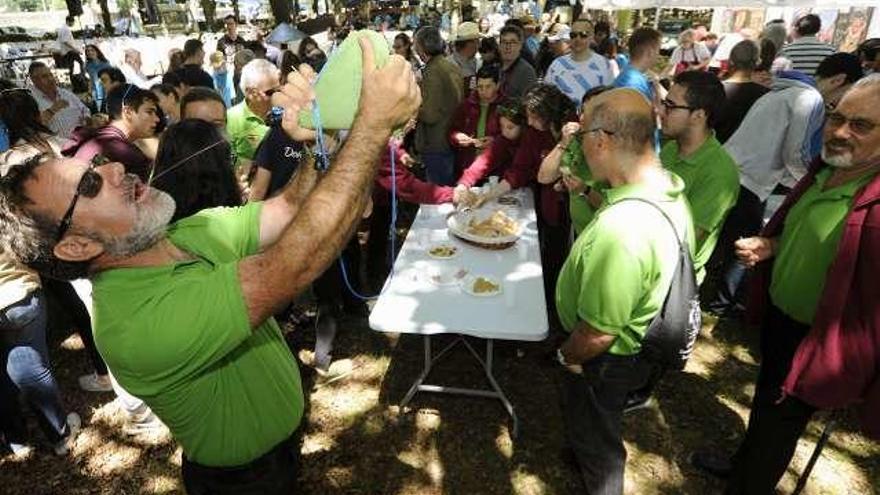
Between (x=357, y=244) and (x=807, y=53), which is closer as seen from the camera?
(x=357, y=244)

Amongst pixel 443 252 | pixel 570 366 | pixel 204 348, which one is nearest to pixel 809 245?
pixel 570 366

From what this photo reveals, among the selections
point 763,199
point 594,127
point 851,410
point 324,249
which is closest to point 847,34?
point 763,199

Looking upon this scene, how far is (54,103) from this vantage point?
20.1 ft

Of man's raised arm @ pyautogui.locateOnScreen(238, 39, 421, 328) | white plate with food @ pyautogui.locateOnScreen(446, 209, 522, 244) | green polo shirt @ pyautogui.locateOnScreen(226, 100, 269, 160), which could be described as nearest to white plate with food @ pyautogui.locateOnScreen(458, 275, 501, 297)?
white plate with food @ pyautogui.locateOnScreen(446, 209, 522, 244)

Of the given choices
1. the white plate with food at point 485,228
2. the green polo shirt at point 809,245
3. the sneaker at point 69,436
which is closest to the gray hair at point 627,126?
the green polo shirt at point 809,245

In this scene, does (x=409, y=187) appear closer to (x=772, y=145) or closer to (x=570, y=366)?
(x=570, y=366)

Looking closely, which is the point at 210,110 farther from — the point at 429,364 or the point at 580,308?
the point at 580,308

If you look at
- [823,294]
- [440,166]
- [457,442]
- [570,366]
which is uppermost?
[823,294]

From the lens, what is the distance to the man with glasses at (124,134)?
3379 mm

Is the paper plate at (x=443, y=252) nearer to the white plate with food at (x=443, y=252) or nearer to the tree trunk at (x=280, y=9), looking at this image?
the white plate with food at (x=443, y=252)

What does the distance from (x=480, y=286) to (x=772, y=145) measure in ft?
10.2

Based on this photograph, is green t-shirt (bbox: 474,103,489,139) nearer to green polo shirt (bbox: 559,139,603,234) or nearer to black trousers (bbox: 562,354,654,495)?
green polo shirt (bbox: 559,139,603,234)

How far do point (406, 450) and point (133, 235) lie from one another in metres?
2.44

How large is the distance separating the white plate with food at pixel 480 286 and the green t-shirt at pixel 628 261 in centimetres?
80
